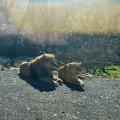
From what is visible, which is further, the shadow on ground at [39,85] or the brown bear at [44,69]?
the brown bear at [44,69]

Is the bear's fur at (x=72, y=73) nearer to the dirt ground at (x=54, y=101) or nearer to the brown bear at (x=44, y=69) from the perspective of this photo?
the dirt ground at (x=54, y=101)

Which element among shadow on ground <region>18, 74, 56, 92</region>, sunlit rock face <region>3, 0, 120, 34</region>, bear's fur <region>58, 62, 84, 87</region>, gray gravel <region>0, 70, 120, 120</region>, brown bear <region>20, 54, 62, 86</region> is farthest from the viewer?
sunlit rock face <region>3, 0, 120, 34</region>

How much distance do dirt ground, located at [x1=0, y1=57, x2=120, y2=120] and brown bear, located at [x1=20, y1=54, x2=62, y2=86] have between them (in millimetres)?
239

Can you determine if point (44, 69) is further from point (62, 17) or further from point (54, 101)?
point (62, 17)

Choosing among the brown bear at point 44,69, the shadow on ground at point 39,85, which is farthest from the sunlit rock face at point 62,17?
the shadow on ground at point 39,85

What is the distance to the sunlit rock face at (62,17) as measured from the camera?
24953mm

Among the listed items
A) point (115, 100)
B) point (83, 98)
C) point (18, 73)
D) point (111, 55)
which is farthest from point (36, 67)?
point (111, 55)

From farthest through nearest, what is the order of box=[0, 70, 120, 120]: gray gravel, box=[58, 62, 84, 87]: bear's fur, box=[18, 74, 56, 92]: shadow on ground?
box=[58, 62, 84, 87]: bear's fur < box=[18, 74, 56, 92]: shadow on ground < box=[0, 70, 120, 120]: gray gravel

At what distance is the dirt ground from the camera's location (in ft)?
26.3

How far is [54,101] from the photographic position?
9148 millimetres

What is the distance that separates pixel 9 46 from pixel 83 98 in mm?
11853

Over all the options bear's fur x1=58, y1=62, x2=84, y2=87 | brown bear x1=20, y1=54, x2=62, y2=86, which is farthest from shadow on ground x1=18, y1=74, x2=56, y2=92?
bear's fur x1=58, y1=62, x2=84, y2=87

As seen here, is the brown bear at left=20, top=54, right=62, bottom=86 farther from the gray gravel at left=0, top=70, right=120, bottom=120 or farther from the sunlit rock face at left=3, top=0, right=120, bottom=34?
the sunlit rock face at left=3, top=0, right=120, bottom=34

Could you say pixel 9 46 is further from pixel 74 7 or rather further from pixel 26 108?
pixel 26 108
